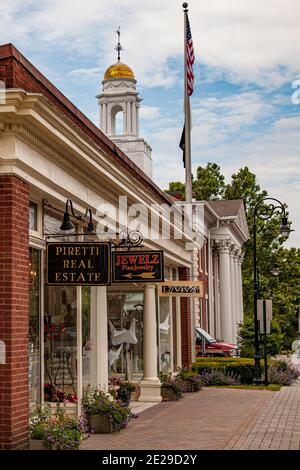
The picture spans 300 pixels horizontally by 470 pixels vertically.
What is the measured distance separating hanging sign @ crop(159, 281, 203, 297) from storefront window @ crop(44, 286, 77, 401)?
7.61 m

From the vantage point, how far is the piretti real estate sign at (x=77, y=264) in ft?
38.6

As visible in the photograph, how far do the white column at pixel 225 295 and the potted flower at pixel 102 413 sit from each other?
109 ft

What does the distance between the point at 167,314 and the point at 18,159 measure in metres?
13.7

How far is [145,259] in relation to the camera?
14.3m

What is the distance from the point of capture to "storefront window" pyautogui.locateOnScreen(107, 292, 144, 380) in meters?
20.8

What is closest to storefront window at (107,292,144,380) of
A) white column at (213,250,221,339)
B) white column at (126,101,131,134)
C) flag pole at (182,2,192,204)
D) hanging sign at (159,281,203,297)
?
hanging sign at (159,281,203,297)

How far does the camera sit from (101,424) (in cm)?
1368

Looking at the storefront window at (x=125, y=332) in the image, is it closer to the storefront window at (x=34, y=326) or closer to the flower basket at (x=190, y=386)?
the flower basket at (x=190, y=386)

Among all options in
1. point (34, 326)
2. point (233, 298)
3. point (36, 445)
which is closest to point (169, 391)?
point (34, 326)

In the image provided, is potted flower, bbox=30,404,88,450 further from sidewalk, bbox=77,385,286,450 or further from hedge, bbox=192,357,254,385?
hedge, bbox=192,357,254,385

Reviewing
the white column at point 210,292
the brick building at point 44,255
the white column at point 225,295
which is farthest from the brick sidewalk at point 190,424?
the white column at point 225,295

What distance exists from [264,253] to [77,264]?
161 feet

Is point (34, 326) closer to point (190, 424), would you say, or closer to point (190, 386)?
point (190, 424)

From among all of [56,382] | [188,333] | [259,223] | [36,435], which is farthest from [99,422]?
[259,223]
